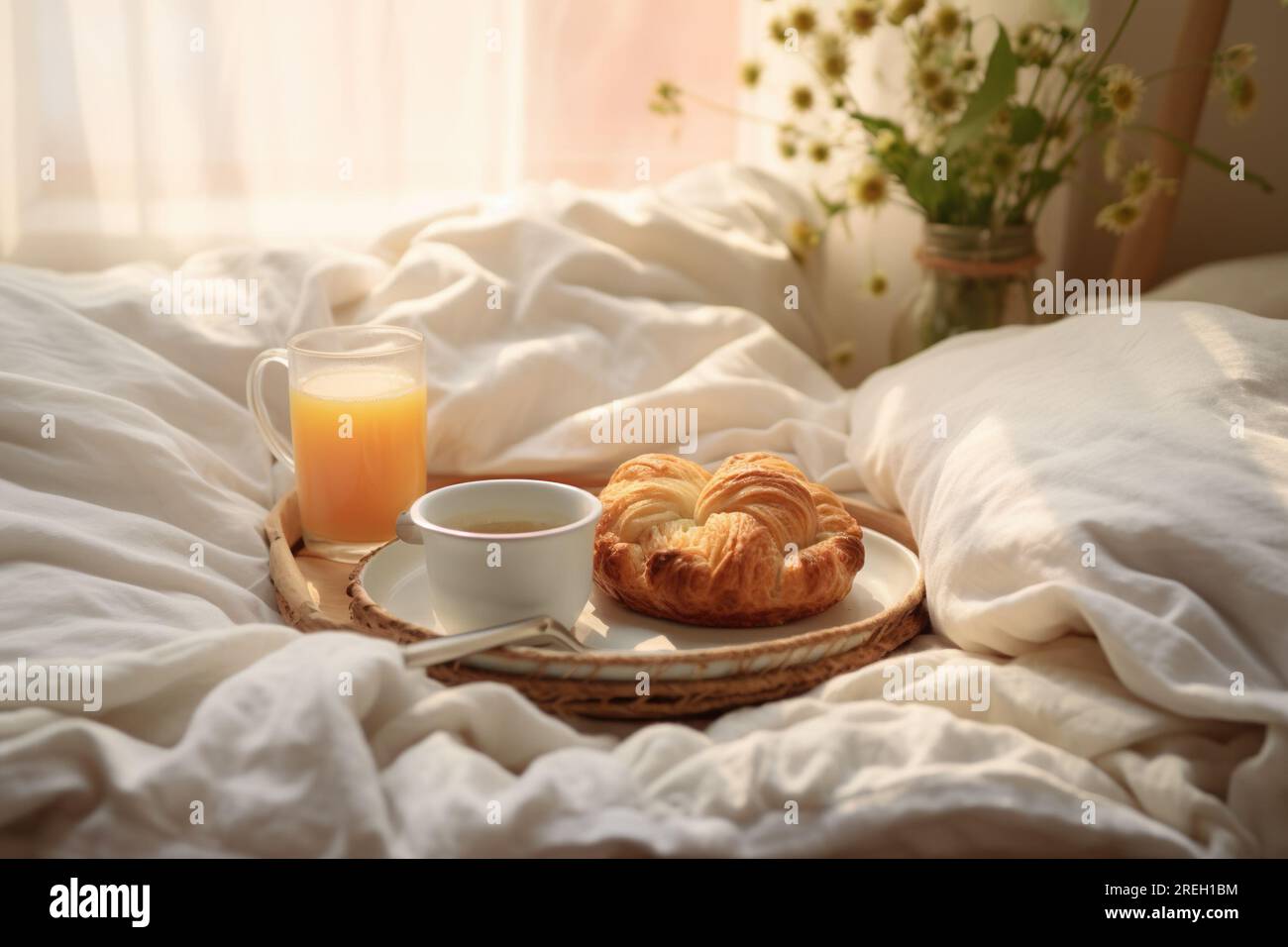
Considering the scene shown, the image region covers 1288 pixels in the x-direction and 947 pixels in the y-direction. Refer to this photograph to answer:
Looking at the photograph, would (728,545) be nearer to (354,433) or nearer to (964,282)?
(354,433)

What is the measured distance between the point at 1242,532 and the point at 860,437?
47 centimetres

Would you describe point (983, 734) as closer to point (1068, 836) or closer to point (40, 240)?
point (1068, 836)

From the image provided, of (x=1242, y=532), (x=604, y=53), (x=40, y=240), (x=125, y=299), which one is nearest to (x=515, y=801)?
(x=1242, y=532)

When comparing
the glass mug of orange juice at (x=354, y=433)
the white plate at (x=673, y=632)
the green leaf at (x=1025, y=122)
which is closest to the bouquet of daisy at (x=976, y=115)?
the green leaf at (x=1025, y=122)

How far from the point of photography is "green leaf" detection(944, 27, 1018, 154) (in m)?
1.27

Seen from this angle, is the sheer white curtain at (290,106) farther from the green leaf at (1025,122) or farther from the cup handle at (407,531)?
the cup handle at (407,531)

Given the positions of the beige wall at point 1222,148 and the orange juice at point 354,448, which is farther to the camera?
the beige wall at point 1222,148

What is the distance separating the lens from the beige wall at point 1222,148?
1594 millimetres

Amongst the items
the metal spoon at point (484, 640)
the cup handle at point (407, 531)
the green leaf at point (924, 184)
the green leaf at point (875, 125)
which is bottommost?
the metal spoon at point (484, 640)

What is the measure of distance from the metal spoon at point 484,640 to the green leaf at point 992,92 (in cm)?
74

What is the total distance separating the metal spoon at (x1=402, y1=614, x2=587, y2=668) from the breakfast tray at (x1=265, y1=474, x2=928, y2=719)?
27mm

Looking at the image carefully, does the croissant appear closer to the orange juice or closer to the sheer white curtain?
the orange juice

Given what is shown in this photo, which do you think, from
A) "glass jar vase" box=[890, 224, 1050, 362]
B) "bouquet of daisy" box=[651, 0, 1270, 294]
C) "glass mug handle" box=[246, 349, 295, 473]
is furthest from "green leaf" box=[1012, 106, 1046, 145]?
"glass mug handle" box=[246, 349, 295, 473]
